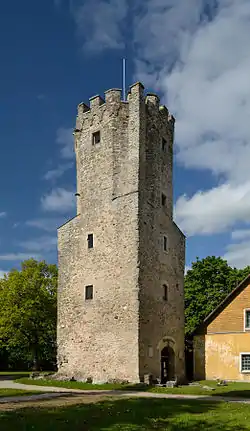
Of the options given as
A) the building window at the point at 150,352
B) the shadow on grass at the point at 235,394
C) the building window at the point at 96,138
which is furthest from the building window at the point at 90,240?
the shadow on grass at the point at 235,394

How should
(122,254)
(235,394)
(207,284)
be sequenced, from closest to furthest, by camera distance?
(235,394)
(122,254)
(207,284)

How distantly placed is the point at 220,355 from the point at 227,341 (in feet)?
3.15

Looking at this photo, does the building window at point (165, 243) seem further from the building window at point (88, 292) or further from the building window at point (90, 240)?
the building window at point (88, 292)

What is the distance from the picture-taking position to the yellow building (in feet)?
91.5

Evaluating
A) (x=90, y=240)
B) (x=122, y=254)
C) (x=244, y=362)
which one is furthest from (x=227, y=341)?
(x=90, y=240)

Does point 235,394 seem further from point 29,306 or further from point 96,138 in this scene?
point 29,306

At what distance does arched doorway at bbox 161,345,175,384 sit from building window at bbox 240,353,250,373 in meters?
3.96

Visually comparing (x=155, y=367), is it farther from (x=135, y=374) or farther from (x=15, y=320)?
(x=15, y=320)

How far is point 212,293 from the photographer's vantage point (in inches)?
1655

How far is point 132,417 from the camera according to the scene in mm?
12016

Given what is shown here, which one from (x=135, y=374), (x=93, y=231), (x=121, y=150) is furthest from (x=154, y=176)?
(x=135, y=374)

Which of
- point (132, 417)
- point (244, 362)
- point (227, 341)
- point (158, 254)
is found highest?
point (158, 254)

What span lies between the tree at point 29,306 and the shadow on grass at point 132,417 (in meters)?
26.1

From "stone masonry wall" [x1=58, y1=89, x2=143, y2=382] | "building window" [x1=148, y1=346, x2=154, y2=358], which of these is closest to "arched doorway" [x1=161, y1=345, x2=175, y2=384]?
"building window" [x1=148, y1=346, x2=154, y2=358]
